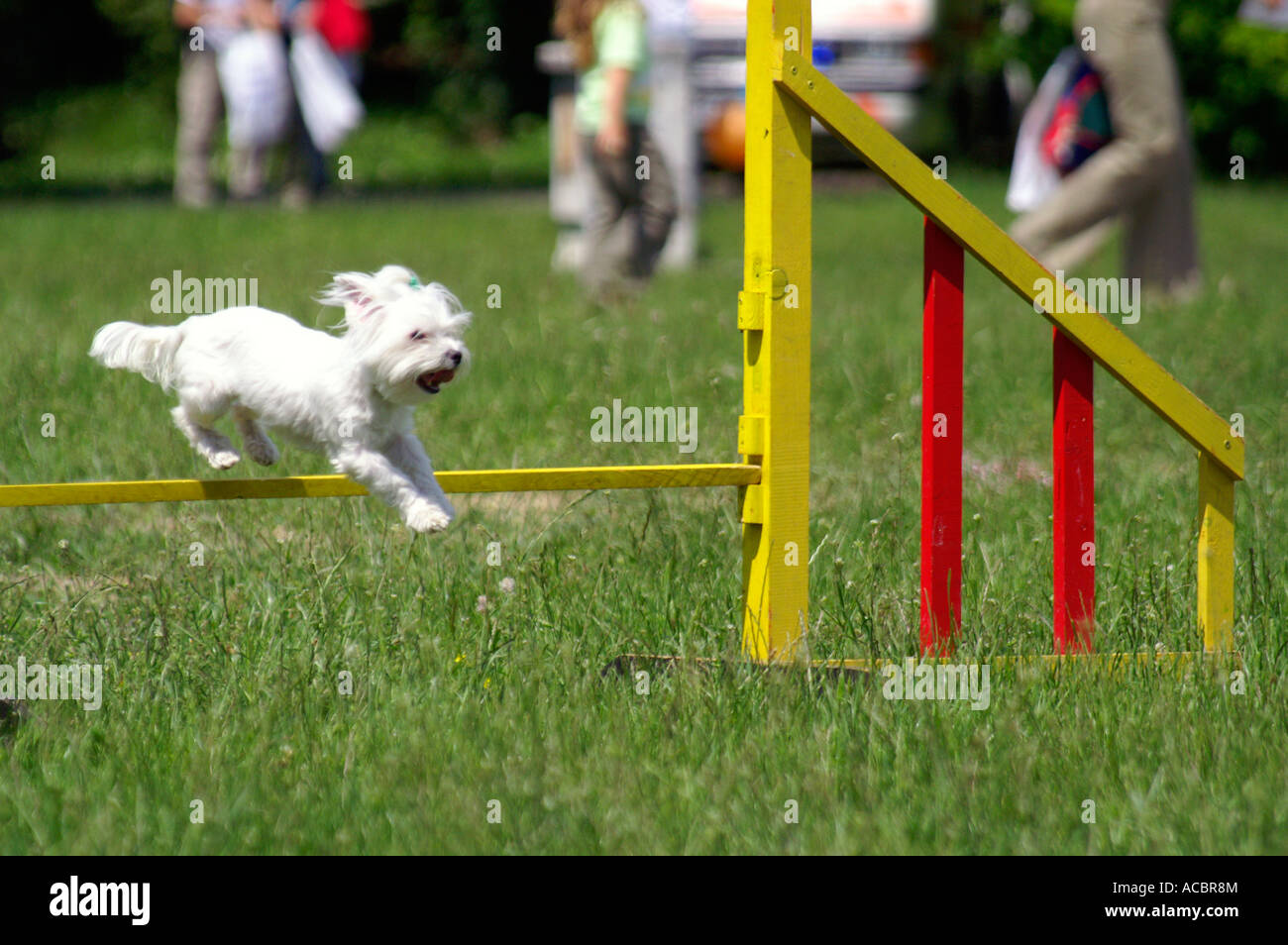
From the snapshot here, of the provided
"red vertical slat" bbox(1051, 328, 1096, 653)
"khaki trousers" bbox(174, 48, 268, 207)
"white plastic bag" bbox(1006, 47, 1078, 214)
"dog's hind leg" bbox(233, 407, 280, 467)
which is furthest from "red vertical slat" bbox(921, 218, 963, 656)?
"khaki trousers" bbox(174, 48, 268, 207)

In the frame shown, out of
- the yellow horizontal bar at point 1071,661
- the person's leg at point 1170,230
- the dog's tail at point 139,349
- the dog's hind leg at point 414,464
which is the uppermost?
the person's leg at point 1170,230

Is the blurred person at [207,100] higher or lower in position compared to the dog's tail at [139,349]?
higher

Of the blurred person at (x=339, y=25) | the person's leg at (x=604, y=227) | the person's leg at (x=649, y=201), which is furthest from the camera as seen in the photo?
the blurred person at (x=339, y=25)

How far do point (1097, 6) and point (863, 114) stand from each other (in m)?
5.44

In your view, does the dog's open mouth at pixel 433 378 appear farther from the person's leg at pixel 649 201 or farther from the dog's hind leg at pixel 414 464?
the person's leg at pixel 649 201

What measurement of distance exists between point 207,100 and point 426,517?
42.7 feet

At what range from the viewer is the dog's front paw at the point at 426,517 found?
11.1 feet

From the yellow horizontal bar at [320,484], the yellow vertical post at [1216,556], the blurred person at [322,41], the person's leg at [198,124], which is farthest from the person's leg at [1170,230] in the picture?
the person's leg at [198,124]

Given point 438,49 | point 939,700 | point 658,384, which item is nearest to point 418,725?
point 939,700

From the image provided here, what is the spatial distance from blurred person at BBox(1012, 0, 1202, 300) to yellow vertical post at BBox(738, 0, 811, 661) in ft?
16.3

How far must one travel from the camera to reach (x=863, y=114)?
11.9 ft

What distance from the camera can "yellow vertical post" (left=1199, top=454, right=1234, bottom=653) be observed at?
12.6 ft

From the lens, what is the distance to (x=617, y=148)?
27.9 ft

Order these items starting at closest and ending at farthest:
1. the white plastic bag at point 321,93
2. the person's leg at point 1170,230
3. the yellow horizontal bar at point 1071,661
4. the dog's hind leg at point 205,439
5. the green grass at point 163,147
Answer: the yellow horizontal bar at point 1071,661
the dog's hind leg at point 205,439
the person's leg at point 1170,230
the white plastic bag at point 321,93
the green grass at point 163,147
